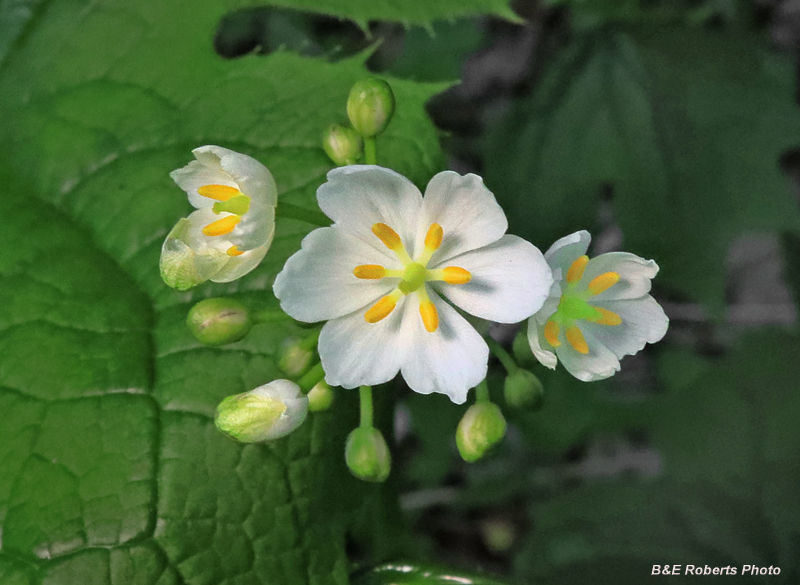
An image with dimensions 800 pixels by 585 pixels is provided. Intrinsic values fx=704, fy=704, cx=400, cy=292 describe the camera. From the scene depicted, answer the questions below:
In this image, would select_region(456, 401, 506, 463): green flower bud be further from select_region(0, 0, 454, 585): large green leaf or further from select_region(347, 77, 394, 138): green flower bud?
select_region(347, 77, 394, 138): green flower bud

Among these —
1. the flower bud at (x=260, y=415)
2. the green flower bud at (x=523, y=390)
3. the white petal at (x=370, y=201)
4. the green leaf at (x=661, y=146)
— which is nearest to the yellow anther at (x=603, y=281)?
the green flower bud at (x=523, y=390)

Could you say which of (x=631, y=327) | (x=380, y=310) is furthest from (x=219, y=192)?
(x=631, y=327)

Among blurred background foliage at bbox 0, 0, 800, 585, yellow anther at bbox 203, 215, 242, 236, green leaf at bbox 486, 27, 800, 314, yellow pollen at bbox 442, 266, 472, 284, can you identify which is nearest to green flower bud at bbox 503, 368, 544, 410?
blurred background foliage at bbox 0, 0, 800, 585

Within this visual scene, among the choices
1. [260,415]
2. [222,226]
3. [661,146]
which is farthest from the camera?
[661,146]

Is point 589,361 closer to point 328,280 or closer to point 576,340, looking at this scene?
point 576,340

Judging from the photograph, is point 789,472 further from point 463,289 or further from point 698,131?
point 463,289

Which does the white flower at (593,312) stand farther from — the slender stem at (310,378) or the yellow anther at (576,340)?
the slender stem at (310,378)

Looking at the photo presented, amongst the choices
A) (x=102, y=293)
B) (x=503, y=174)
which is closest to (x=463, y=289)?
(x=102, y=293)
